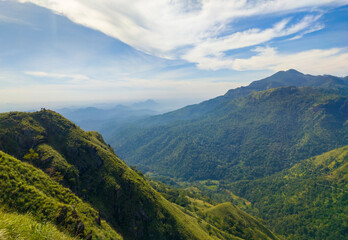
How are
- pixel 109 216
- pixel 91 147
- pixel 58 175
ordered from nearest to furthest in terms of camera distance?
pixel 58 175 < pixel 109 216 < pixel 91 147

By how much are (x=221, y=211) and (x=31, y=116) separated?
150 m

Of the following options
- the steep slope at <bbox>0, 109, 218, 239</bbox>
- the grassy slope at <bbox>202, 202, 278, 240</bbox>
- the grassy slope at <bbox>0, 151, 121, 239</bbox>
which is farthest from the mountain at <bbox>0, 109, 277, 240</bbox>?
the grassy slope at <bbox>202, 202, 278, 240</bbox>

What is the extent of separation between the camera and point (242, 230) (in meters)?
122

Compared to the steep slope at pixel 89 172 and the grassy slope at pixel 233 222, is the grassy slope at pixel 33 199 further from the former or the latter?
the grassy slope at pixel 233 222

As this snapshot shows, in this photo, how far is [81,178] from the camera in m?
56.4

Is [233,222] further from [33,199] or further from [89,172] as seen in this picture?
[33,199]

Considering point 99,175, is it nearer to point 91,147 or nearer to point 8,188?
point 91,147

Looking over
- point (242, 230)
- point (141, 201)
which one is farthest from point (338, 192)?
point (141, 201)

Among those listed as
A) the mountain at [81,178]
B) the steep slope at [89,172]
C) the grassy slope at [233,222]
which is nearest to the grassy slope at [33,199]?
the mountain at [81,178]

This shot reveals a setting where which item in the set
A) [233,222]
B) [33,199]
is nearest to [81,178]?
[33,199]

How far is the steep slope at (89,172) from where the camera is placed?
49.9 metres

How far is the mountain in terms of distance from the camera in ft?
126

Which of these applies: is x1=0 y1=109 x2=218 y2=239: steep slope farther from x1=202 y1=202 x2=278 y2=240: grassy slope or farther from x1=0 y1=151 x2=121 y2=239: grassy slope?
x1=202 y1=202 x2=278 y2=240: grassy slope

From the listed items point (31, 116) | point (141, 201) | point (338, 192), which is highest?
point (31, 116)
